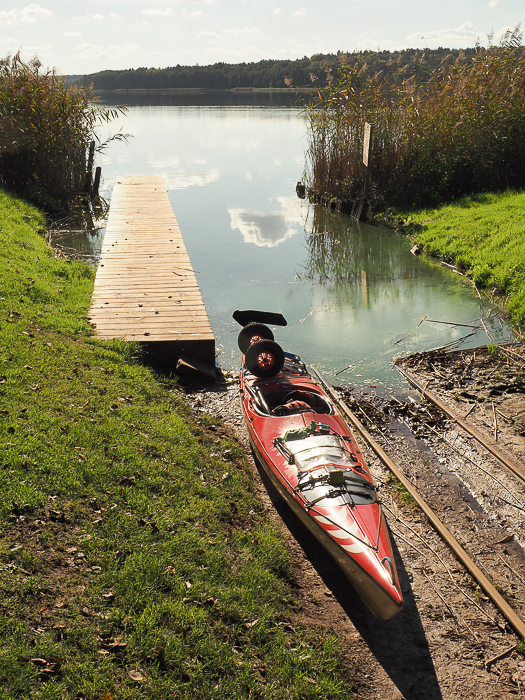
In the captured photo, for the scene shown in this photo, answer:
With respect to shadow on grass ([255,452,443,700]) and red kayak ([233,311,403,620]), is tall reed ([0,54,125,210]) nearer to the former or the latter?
red kayak ([233,311,403,620])

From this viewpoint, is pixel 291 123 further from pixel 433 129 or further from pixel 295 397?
pixel 295 397

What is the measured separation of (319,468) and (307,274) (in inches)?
402

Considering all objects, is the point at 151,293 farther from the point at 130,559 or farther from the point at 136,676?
the point at 136,676

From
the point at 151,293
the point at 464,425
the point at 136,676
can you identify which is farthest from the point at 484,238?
the point at 136,676

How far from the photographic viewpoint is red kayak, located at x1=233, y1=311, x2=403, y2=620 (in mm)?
4594

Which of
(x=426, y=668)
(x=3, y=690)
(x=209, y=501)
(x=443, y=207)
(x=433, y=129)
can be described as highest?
(x=433, y=129)

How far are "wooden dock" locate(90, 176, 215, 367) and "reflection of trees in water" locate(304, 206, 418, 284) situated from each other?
4.11 metres

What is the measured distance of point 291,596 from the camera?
4902 millimetres

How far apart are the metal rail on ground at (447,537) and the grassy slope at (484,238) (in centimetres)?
510

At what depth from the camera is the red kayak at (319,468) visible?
459 centimetres

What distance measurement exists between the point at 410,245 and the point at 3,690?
52.5ft

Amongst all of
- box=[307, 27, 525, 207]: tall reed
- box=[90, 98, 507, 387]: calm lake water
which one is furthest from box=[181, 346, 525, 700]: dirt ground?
box=[307, 27, 525, 207]: tall reed

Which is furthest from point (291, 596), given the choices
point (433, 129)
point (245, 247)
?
point (433, 129)

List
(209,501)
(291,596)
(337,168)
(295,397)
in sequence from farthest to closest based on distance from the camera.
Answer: (337,168) < (295,397) < (209,501) < (291,596)
